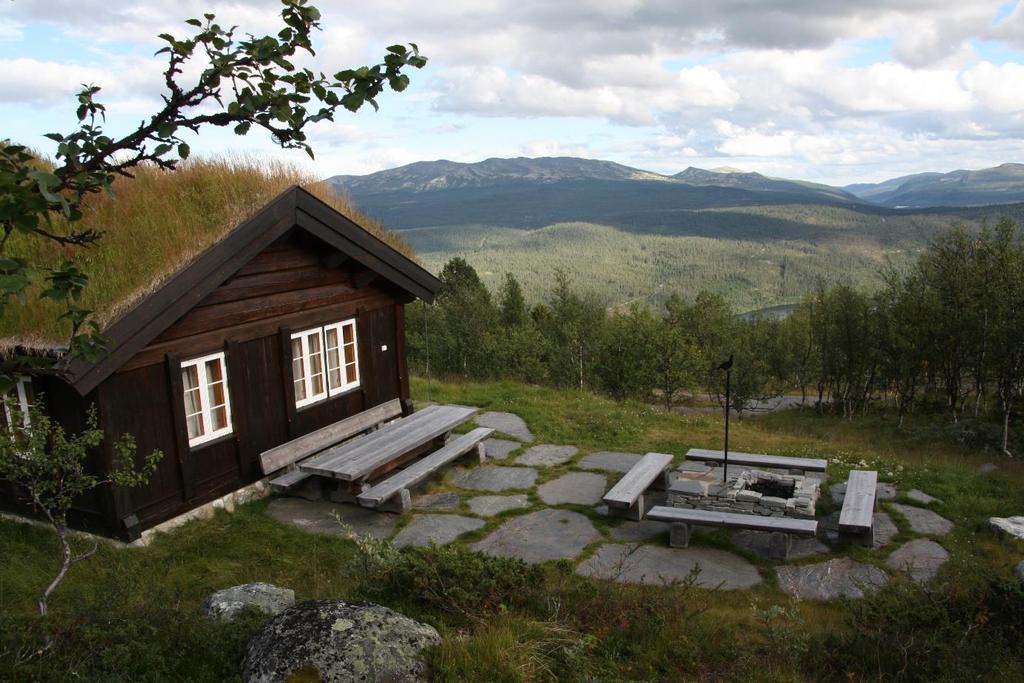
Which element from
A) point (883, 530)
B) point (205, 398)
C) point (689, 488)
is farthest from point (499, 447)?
point (883, 530)

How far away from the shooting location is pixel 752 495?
919cm

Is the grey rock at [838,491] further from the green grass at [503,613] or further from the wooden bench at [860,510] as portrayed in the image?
the green grass at [503,613]

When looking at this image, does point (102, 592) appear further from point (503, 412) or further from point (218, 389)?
point (503, 412)

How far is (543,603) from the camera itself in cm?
604

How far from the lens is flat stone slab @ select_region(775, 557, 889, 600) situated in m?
7.55

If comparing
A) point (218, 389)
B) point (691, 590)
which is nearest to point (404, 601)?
point (691, 590)

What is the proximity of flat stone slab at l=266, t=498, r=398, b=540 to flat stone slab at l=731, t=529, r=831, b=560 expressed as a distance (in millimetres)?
4571

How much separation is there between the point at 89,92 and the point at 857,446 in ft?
46.5

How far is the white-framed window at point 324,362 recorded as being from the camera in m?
11.2

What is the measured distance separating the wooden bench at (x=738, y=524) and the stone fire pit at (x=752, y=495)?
304 millimetres

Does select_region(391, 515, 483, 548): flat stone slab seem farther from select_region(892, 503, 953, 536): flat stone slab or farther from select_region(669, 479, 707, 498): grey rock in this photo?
select_region(892, 503, 953, 536): flat stone slab

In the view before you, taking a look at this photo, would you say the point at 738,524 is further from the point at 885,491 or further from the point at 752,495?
the point at 885,491

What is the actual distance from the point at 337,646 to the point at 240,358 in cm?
652

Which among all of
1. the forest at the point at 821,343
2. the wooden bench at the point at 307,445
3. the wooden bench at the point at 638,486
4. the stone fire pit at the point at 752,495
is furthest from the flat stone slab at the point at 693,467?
the forest at the point at 821,343
